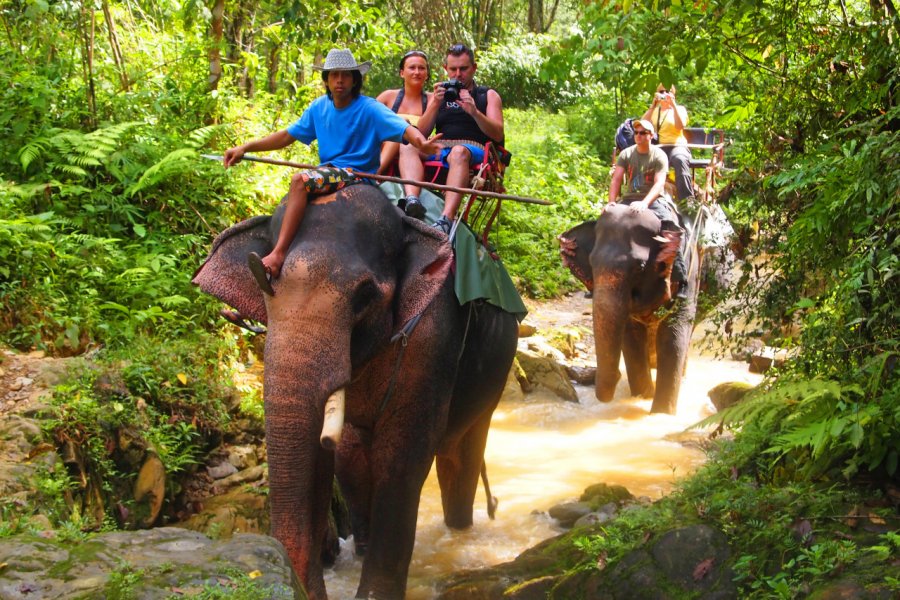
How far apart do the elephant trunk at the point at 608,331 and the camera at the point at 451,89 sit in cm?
385

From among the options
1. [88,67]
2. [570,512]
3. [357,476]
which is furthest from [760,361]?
[88,67]

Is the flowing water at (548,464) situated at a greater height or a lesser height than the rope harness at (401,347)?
lesser

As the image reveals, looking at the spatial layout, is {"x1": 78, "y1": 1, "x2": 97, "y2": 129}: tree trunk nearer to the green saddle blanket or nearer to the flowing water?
the flowing water

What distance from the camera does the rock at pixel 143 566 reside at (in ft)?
10.0

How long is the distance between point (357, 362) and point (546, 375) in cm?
684

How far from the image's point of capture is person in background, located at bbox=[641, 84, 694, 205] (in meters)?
12.2

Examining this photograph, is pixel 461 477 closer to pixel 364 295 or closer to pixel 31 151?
pixel 364 295

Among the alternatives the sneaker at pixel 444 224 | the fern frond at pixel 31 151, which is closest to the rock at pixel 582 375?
the fern frond at pixel 31 151

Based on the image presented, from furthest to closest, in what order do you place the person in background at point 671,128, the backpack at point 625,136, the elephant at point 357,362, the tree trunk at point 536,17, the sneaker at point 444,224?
the tree trunk at point 536,17 < the person in background at point 671,128 < the backpack at point 625,136 < the sneaker at point 444,224 < the elephant at point 357,362

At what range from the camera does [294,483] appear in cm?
467

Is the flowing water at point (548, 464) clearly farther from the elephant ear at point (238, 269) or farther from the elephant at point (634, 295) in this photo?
the elephant ear at point (238, 269)

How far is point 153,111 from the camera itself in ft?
36.1

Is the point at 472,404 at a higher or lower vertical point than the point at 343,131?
lower

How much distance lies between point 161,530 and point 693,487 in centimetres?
293
